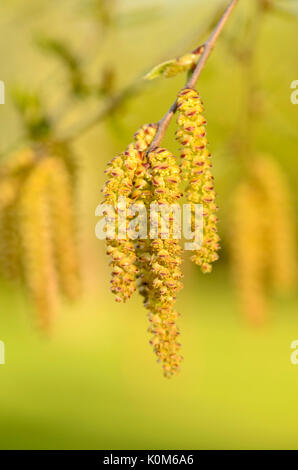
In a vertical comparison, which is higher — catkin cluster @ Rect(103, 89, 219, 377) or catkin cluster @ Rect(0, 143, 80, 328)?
catkin cluster @ Rect(0, 143, 80, 328)

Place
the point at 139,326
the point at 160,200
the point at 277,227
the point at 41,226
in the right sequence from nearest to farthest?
the point at 160,200 → the point at 41,226 → the point at 277,227 → the point at 139,326

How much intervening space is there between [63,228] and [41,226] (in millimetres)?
62

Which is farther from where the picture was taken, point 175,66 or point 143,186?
point 175,66

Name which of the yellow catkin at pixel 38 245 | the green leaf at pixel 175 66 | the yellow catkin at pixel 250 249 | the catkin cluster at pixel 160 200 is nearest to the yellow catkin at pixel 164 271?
the catkin cluster at pixel 160 200

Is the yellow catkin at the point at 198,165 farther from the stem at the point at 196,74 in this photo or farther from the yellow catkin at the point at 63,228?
the yellow catkin at the point at 63,228

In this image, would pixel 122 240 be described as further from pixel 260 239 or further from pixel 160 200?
pixel 260 239

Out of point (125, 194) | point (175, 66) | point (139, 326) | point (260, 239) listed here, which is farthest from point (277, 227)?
point (139, 326)

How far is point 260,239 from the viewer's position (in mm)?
1585

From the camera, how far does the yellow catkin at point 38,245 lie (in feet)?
3.83

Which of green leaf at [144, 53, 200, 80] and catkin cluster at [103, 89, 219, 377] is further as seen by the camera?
green leaf at [144, 53, 200, 80]

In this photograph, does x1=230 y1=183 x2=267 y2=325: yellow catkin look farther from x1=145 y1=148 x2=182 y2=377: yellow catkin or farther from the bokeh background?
x1=145 y1=148 x2=182 y2=377: yellow catkin

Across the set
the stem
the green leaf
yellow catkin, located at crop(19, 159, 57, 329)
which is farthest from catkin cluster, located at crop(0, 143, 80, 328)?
the stem

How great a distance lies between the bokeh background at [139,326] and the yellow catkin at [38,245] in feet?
0.19

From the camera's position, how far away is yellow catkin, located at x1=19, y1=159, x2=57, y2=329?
3.83 feet
